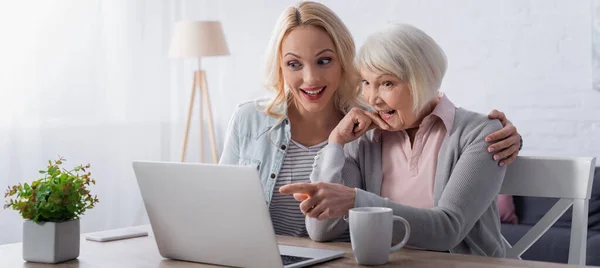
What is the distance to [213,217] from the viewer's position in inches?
56.7

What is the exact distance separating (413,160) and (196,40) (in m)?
2.67

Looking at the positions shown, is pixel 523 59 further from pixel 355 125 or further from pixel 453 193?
pixel 453 193

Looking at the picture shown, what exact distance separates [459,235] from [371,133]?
367 mm

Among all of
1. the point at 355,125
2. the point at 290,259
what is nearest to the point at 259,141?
the point at 355,125

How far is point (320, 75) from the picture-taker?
1981mm

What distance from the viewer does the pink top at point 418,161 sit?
178cm

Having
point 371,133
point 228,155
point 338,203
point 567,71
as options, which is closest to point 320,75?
point 371,133

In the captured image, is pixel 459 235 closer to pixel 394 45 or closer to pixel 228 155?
pixel 394 45

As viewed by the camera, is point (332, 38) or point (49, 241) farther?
point (332, 38)

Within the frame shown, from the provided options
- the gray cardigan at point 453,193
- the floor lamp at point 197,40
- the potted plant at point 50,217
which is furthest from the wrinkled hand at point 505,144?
the floor lamp at point 197,40

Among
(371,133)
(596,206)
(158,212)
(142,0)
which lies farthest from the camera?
(142,0)

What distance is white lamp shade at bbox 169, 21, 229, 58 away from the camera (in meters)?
4.28

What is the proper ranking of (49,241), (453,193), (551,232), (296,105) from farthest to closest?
(551,232)
(296,105)
(453,193)
(49,241)

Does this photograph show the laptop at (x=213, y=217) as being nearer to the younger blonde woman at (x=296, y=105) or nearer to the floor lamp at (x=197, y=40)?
the younger blonde woman at (x=296, y=105)
